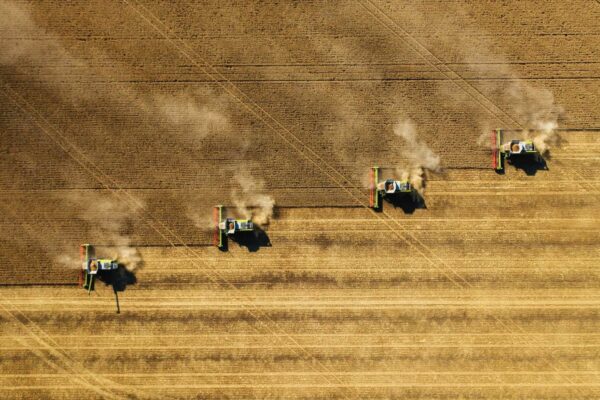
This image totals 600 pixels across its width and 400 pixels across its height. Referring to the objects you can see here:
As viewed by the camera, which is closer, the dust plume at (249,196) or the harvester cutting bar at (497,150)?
the dust plume at (249,196)

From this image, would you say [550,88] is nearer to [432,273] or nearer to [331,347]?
[432,273]

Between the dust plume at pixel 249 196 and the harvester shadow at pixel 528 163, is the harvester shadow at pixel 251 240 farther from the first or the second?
the harvester shadow at pixel 528 163

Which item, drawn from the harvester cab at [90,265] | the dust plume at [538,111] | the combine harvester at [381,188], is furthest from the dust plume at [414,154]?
the harvester cab at [90,265]

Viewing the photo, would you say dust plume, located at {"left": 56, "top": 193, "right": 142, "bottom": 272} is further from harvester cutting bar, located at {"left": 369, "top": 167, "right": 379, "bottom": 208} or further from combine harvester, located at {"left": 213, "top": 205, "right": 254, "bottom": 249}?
harvester cutting bar, located at {"left": 369, "top": 167, "right": 379, "bottom": 208}

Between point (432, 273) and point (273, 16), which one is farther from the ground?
point (273, 16)

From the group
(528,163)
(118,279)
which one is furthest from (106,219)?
(528,163)

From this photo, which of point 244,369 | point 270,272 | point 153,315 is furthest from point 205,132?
point 244,369
